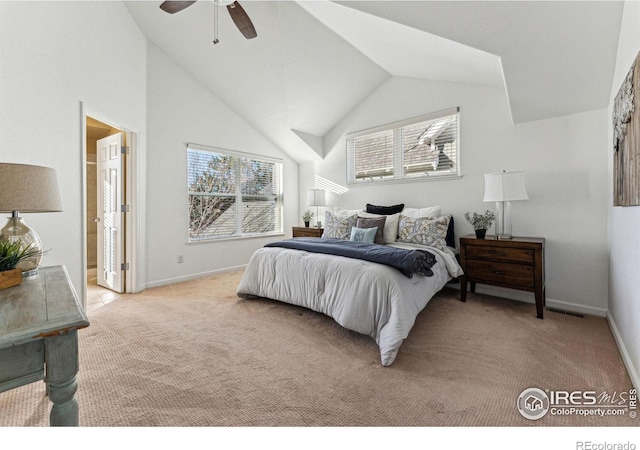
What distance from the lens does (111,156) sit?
3.53 m

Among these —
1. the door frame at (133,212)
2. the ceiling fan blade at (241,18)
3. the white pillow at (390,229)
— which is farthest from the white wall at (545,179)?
the door frame at (133,212)

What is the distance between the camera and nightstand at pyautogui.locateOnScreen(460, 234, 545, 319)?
2.56 meters

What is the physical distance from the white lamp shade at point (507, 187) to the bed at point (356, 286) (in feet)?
1.79

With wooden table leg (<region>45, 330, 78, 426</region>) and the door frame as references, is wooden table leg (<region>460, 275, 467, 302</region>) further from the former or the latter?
the door frame

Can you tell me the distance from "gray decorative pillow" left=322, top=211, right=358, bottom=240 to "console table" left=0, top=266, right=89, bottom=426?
2881 mm

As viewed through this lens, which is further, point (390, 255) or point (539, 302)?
point (539, 302)

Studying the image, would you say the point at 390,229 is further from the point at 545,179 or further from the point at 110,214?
the point at 110,214

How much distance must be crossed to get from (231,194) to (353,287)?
3.12 metres

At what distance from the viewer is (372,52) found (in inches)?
135

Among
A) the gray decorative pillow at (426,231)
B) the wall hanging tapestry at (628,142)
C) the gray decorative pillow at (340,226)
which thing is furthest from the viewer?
the gray decorative pillow at (340,226)

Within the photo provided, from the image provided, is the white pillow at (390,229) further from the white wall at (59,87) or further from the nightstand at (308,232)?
the white wall at (59,87)

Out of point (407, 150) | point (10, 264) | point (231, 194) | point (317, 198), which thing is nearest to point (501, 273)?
point (407, 150)

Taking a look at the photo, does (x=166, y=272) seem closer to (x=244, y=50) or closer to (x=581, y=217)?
(x=244, y=50)

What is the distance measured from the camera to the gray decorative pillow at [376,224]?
11.0 feet
